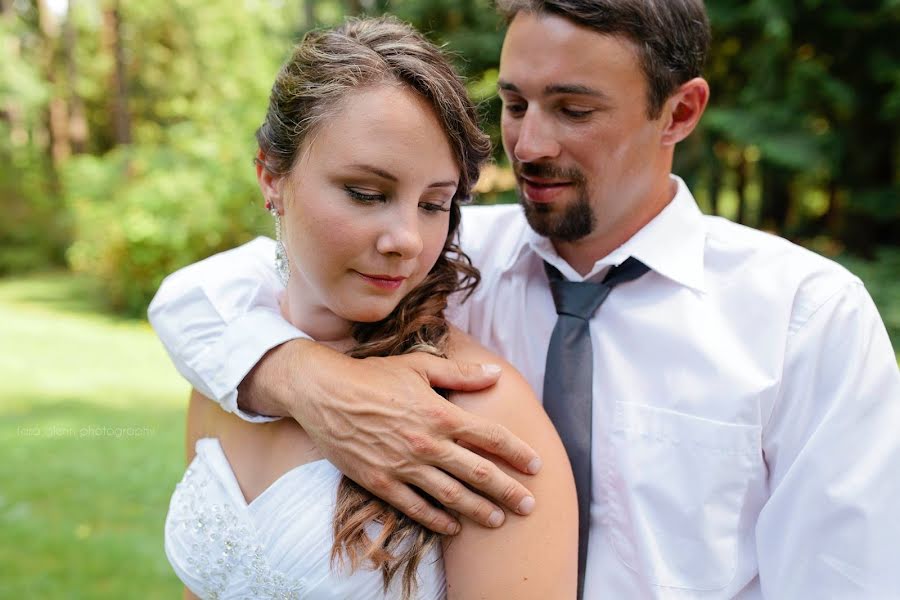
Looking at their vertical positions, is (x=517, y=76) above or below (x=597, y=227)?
above

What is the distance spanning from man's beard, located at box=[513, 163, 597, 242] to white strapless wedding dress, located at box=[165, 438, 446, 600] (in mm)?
977

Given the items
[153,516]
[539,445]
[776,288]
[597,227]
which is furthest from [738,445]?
[153,516]

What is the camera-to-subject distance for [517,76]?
2.39 metres

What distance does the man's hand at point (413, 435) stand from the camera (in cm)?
170

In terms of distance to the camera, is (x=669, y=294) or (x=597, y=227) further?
(x=597, y=227)

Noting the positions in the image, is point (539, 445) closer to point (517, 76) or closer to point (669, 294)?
point (669, 294)

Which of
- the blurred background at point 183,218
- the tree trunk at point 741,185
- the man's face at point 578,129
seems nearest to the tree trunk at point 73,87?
the blurred background at point 183,218

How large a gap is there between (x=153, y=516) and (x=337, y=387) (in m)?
4.77

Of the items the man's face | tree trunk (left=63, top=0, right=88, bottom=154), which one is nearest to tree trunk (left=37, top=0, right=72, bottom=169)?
tree trunk (left=63, top=0, right=88, bottom=154)

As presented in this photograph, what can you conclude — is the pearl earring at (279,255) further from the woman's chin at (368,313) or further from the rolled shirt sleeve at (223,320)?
the woman's chin at (368,313)

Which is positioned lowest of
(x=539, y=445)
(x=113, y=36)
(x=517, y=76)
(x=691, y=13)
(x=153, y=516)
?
(x=153, y=516)

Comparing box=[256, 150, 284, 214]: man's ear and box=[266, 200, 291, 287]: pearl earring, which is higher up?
box=[256, 150, 284, 214]: man's ear

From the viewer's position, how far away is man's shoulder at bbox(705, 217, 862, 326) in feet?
6.79

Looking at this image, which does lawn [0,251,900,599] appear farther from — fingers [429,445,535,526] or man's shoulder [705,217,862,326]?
man's shoulder [705,217,862,326]
